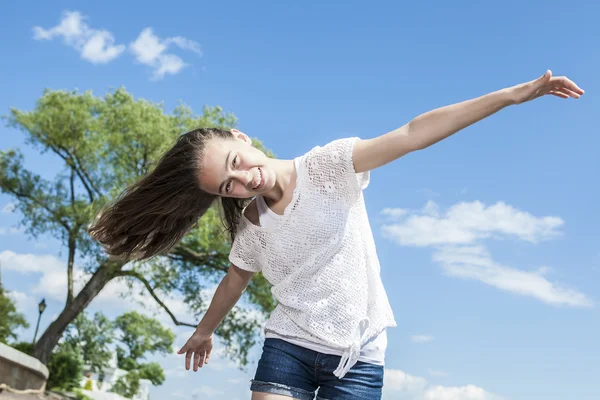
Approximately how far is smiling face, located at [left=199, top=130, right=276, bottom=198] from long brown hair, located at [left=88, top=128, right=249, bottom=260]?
0.21 ft

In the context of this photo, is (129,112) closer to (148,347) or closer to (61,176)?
(61,176)

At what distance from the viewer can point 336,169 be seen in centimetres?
275

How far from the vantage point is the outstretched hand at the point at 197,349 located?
3.24 metres

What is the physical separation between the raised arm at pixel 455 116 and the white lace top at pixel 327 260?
0.18m

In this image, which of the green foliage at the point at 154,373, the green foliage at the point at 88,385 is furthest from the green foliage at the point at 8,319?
the green foliage at the point at 154,373

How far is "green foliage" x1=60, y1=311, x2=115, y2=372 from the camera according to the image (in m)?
20.1

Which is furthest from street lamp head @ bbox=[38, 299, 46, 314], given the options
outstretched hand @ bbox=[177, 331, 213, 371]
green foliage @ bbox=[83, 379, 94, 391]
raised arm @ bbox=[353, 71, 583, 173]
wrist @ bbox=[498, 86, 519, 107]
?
wrist @ bbox=[498, 86, 519, 107]

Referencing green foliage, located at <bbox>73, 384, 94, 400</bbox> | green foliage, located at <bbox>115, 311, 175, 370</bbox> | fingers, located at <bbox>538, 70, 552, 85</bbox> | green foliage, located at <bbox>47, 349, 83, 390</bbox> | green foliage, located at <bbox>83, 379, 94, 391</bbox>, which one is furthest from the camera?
green foliage, located at <bbox>115, 311, 175, 370</bbox>

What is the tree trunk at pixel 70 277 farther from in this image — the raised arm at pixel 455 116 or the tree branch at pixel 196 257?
the raised arm at pixel 455 116

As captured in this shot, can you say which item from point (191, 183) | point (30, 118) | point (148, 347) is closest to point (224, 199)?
point (191, 183)

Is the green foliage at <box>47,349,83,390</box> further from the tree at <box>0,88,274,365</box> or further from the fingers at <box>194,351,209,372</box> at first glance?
the fingers at <box>194,351,209,372</box>

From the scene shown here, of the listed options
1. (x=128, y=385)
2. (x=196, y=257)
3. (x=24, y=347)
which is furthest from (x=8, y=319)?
(x=128, y=385)

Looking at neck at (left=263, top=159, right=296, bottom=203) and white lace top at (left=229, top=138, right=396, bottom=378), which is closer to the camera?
white lace top at (left=229, top=138, right=396, bottom=378)

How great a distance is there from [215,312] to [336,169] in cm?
87
